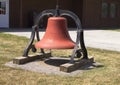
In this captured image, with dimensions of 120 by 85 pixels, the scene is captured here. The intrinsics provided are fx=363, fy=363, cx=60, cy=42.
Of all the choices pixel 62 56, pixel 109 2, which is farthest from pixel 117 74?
pixel 109 2

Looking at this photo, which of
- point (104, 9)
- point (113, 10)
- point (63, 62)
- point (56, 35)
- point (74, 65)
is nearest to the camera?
point (74, 65)

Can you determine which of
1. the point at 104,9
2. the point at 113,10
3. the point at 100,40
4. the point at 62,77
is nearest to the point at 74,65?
the point at 62,77

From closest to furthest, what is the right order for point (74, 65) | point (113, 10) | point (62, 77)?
point (62, 77) → point (74, 65) → point (113, 10)

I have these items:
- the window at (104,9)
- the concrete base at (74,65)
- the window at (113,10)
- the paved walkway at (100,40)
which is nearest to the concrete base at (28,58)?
the concrete base at (74,65)

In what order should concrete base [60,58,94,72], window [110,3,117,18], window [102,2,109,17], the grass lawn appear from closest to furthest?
the grass lawn
concrete base [60,58,94,72]
window [102,2,109,17]
window [110,3,117,18]

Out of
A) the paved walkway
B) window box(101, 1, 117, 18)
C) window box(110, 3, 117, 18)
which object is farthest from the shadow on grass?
window box(110, 3, 117, 18)

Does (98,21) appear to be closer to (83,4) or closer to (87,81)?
(83,4)

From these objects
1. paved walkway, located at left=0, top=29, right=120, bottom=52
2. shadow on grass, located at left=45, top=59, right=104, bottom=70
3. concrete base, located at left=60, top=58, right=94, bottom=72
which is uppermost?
concrete base, located at left=60, top=58, right=94, bottom=72

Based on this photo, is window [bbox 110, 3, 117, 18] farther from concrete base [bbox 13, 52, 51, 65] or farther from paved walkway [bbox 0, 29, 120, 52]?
concrete base [bbox 13, 52, 51, 65]

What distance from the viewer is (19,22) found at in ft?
79.8

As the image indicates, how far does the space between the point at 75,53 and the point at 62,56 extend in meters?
1.91

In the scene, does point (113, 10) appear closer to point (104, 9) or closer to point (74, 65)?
point (104, 9)

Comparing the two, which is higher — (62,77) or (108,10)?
(108,10)

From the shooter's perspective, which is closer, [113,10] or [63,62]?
[63,62]
